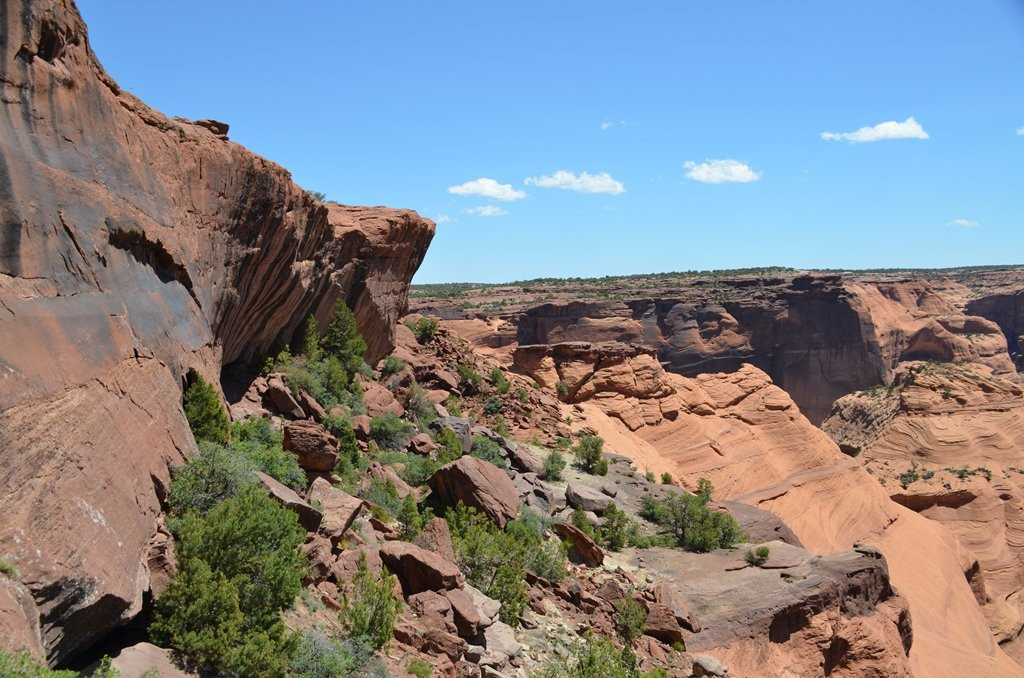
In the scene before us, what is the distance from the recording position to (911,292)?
78875mm

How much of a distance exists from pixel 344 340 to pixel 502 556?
10038 millimetres

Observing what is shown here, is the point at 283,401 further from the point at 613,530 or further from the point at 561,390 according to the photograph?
the point at 561,390

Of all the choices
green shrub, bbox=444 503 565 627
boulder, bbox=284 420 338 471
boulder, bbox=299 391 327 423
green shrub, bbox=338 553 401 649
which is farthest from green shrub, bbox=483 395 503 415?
green shrub, bbox=338 553 401 649

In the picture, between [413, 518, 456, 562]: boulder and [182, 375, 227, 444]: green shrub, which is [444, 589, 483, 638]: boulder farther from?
[182, 375, 227, 444]: green shrub

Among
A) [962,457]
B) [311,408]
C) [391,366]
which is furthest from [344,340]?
[962,457]

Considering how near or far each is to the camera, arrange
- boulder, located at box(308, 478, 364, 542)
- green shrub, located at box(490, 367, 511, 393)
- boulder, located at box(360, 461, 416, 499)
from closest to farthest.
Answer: boulder, located at box(308, 478, 364, 542) < boulder, located at box(360, 461, 416, 499) < green shrub, located at box(490, 367, 511, 393)

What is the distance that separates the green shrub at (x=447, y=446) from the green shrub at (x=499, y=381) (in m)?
6.99

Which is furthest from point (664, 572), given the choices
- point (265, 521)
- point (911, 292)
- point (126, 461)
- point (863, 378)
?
point (911, 292)

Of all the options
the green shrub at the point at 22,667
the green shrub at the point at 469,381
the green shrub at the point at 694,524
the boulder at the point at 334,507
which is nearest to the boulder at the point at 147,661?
the green shrub at the point at 22,667

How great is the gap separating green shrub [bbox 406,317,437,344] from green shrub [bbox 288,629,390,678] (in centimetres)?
Result: 2149

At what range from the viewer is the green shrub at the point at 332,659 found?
833 centimetres

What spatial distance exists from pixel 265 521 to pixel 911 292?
3244 inches

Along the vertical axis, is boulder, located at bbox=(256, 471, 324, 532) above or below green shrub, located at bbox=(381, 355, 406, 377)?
below

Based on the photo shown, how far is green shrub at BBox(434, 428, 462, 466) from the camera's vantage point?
64.4ft
